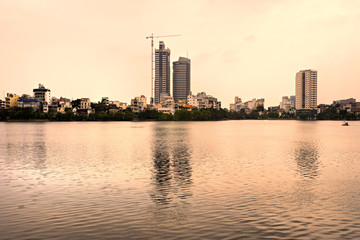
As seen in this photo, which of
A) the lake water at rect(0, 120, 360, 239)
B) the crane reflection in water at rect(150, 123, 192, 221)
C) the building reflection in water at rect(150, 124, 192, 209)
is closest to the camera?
the lake water at rect(0, 120, 360, 239)

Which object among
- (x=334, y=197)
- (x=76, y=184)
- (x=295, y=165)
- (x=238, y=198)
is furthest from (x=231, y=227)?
(x=295, y=165)

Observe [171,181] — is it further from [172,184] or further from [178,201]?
[178,201]

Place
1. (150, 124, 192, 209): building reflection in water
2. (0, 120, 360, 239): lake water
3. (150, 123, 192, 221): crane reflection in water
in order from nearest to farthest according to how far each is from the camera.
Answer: (0, 120, 360, 239): lake water → (150, 123, 192, 221): crane reflection in water → (150, 124, 192, 209): building reflection in water

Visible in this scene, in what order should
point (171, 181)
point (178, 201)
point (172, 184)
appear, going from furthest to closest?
point (171, 181) → point (172, 184) → point (178, 201)

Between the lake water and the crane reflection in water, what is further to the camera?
the crane reflection in water

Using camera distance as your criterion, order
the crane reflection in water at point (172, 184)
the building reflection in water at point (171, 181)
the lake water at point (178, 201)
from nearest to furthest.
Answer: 1. the lake water at point (178, 201)
2. the crane reflection in water at point (172, 184)
3. the building reflection in water at point (171, 181)

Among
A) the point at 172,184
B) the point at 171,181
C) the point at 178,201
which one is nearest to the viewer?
the point at 178,201

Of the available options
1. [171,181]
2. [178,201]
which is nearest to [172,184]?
[171,181]

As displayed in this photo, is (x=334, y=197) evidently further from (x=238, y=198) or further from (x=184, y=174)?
(x=184, y=174)

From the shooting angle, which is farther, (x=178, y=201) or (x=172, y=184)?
(x=172, y=184)

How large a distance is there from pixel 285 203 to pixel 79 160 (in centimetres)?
3057

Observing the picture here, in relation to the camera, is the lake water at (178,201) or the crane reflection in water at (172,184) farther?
the crane reflection in water at (172,184)

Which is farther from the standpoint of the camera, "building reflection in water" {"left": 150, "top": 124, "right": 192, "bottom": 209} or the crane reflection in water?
"building reflection in water" {"left": 150, "top": 124, "right": 192, "bottom": 209}

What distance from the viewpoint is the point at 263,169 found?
127 feet
